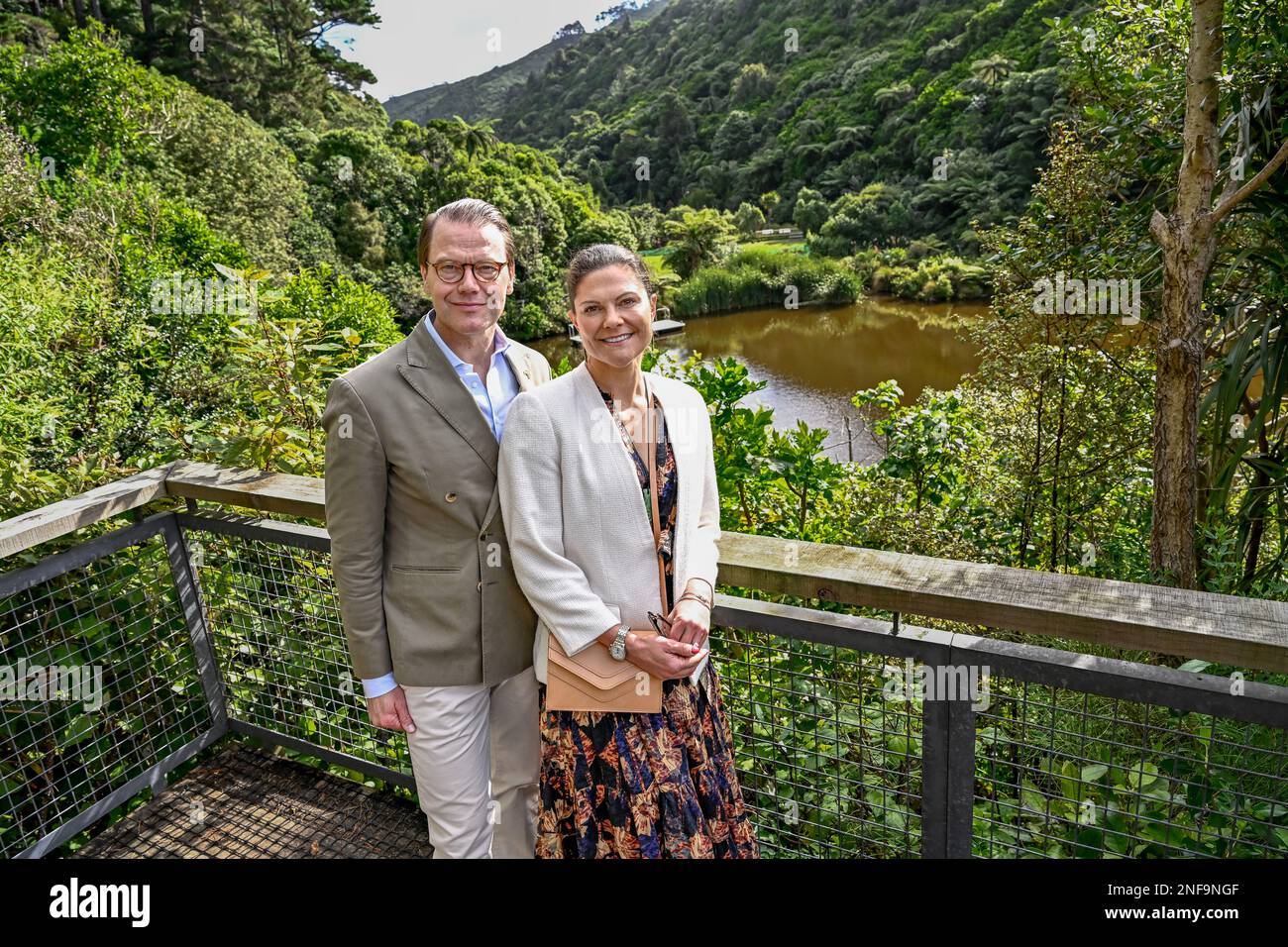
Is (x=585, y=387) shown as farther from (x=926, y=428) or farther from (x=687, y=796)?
(x=926, y=428)

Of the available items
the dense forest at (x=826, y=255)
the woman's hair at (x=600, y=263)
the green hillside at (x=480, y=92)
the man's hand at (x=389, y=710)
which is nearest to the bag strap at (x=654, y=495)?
the woman's hair at (x=600, y=263)

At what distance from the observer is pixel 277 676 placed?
2.43 m

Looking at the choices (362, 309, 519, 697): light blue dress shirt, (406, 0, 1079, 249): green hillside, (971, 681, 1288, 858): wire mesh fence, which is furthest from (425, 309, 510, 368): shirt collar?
(406, 0, 1079, 249): green hillside

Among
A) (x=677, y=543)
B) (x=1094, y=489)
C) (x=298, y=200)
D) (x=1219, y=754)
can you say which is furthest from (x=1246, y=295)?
(x=298, y=200)

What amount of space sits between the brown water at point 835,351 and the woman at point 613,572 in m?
8.25

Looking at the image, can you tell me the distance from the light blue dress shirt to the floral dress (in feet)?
0.77

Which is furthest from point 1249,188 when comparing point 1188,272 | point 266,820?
point 266,820

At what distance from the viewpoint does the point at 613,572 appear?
142 centimetres

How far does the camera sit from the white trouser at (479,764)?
61.6 inches

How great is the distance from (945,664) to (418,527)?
0.96 m

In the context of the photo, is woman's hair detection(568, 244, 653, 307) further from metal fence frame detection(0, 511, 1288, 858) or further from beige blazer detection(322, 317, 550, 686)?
metal fence frame detection(0, 511, 1288, 858)

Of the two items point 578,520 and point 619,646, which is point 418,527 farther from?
point 619,646

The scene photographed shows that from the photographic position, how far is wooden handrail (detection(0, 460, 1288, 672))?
1.13 m

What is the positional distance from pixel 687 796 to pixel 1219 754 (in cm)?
112
